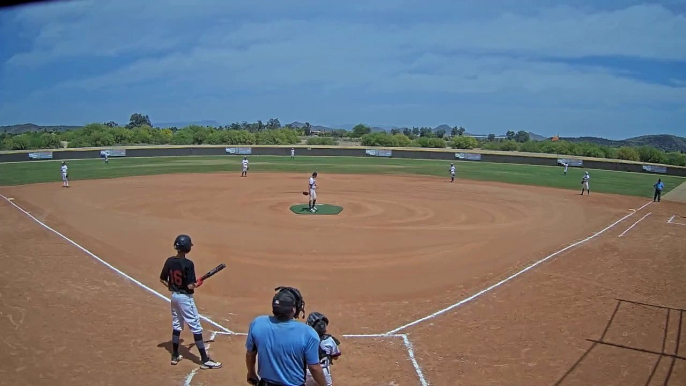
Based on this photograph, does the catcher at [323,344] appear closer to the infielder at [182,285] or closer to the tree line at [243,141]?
the infielder at [182,285]

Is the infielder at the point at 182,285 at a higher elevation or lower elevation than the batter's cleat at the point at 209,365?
higher

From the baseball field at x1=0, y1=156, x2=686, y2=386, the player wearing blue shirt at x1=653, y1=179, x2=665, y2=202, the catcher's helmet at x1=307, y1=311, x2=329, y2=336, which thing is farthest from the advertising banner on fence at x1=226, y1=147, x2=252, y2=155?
the catcher's helmet at x1=307, y1=311, x2=329, y2=336

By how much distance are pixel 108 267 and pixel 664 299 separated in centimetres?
1549

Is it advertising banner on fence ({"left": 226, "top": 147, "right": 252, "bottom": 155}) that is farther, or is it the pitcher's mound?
advertising banner on fence ({"left": 226, "top": 147, "right": 252, "bottom": 155})

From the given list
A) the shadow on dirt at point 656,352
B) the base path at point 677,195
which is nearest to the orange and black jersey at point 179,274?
the shadow on dirt at point 656,352

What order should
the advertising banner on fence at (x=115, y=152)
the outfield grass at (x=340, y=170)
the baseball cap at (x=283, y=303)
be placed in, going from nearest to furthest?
the baseball cap at (x=283, y=303), the outfield grass at (x=340, y=170), the advertising banner on fence at (x=115, y=152)

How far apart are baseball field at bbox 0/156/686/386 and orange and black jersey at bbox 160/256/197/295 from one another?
1.50 meters

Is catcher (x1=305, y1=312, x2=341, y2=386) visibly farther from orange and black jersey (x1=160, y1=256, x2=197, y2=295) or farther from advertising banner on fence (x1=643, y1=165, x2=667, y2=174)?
advertising banner on fence (x1=643, y1=165, x2=667, y2=174)

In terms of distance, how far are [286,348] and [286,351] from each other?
0.03m

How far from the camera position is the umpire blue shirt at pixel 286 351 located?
5031 millimetres

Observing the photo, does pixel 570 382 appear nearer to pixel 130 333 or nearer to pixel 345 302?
pixel 345 302

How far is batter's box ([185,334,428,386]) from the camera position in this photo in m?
8.71

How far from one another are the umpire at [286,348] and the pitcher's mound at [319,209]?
67.2 ft

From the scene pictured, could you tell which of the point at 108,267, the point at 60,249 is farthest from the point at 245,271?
the point at 60,249
